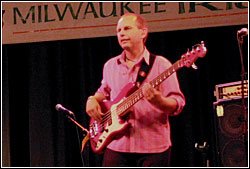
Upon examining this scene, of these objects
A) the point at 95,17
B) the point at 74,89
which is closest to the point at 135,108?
the point at 95,17

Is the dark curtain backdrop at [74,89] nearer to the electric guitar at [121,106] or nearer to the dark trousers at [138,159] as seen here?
the electric guitar at [121,106]

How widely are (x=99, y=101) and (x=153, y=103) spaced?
22.5 inches

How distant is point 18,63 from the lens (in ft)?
17.7

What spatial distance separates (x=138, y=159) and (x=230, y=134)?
1.38 metres

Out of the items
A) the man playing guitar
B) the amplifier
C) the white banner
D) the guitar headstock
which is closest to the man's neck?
the man playing guitar

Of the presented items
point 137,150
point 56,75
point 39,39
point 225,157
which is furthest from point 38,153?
point 137,150

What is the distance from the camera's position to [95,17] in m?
4.68

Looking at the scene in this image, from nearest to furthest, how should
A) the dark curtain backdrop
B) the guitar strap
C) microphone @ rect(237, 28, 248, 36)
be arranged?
1. the guitar strap
2. microphone @ rect(237, 28, 248, 36)
3. the dark curtain backdrop

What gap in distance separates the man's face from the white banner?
147 cm

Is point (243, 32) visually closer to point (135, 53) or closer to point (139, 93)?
point (135, 53)

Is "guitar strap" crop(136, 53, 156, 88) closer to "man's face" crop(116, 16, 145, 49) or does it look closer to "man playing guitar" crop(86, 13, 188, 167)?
"man playing guitar" crop(86, 13, 188, 167)

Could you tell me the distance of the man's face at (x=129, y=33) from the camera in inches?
120

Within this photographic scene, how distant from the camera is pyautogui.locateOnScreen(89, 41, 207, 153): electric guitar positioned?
2865 mm

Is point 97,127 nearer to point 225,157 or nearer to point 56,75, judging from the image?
point 225,157
